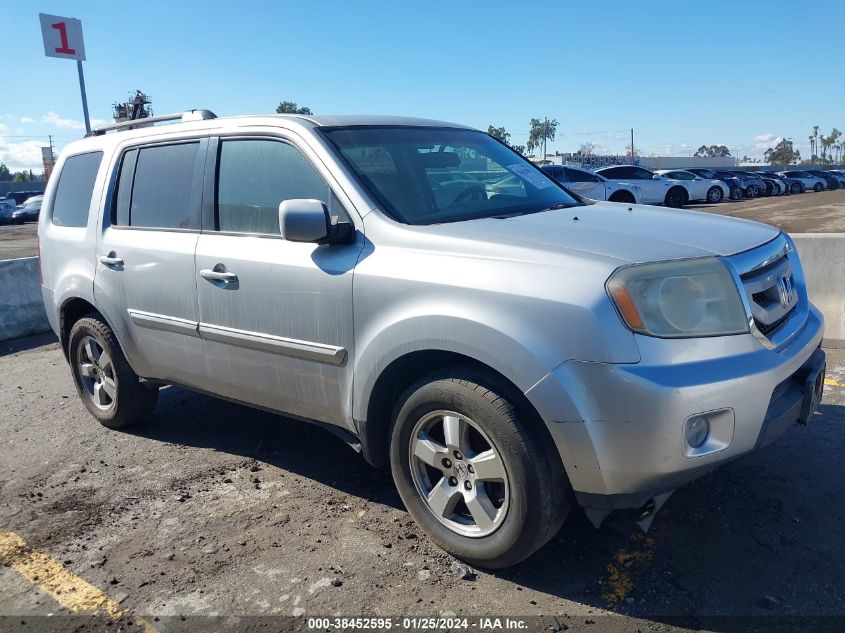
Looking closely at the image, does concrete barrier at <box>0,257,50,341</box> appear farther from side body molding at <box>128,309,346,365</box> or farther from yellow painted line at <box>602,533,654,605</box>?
yellow painted line at <box>602,533,654,605</box>

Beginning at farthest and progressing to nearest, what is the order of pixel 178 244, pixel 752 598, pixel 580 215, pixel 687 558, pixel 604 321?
pixel 178 244, pixel 580 215, pixel 687 558, pixel 752 598, pixel 604 321

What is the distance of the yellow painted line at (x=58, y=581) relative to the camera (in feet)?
9.82

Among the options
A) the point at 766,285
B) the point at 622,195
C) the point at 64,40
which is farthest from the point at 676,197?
the point at 766,285

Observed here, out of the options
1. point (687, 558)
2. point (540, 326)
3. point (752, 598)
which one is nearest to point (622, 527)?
point (687, 558)

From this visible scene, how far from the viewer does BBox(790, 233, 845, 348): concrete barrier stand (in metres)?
6.03

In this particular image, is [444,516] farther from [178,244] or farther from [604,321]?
[178,244]

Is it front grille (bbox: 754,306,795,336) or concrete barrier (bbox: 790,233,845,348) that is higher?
front grille (bbox: 754,306,795,336)

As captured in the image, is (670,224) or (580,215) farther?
(580,215)

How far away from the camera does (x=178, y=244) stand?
412 centimetres

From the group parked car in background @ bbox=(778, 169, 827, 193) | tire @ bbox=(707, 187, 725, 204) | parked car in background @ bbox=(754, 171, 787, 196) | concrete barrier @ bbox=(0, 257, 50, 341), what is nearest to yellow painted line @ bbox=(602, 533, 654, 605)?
concrete barrier @ bbox=(0, 257, 50, 341)

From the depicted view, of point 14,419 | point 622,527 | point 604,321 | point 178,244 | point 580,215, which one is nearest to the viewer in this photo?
point 604,321

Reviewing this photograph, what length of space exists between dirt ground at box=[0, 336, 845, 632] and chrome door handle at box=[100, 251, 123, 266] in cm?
122

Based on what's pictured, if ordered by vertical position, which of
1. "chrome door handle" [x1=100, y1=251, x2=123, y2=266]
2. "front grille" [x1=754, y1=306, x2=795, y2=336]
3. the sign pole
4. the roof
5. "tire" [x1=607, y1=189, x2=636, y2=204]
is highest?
the sign pole

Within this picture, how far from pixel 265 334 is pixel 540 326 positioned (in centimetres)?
156
